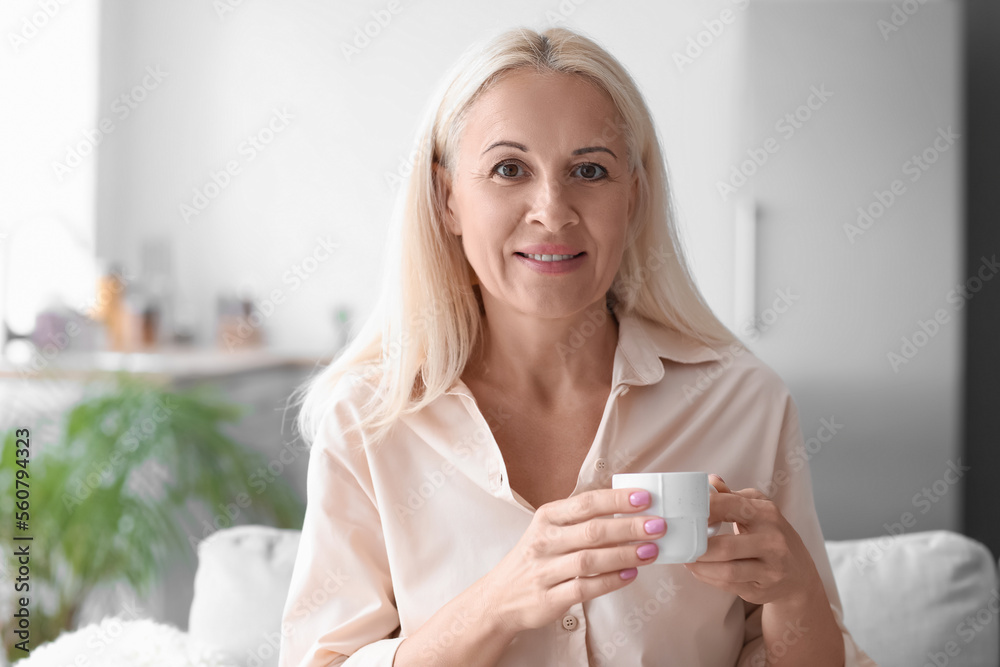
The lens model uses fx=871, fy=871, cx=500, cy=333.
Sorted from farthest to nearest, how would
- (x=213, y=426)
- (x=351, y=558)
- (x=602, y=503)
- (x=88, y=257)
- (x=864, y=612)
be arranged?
1. (x=88, y=257)
2. (x=213, y=426)
3. (x=864, y=612)
4. (x=351, y=558)
5. (x=602, y=503)

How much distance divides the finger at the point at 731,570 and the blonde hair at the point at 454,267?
1.50 ft

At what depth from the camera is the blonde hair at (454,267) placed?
4.00 feet

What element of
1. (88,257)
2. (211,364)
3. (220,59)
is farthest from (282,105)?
(211,364)

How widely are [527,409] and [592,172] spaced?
0.36 meters

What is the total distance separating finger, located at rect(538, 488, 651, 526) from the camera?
85cm

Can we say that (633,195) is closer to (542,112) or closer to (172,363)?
(542,112)

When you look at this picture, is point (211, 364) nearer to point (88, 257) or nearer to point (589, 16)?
point (88, 257)

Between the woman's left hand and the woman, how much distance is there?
6 centimetres

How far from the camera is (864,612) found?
1.45 metres

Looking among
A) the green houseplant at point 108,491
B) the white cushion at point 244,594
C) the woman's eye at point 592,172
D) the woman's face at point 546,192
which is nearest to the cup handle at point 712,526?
the woman's face at point 546,192

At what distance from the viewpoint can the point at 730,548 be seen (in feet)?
3.00

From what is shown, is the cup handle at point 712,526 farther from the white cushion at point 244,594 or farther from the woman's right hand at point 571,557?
the white cushion at point 244,594

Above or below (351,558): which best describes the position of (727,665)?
below

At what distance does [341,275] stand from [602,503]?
2926 mm
